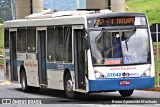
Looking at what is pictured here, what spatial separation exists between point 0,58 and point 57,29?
A: 36125mm

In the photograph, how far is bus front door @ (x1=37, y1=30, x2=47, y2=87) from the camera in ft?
78.2

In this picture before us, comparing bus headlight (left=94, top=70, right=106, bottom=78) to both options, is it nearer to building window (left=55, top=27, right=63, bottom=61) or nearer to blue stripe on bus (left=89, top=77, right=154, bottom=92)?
blue stripe on bus (left=89, top=77, right=154, bottom=92)

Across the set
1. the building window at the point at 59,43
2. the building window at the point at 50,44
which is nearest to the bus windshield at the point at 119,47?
the building window at the point at 59,43

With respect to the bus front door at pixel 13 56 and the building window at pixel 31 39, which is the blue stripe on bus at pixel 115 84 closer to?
the building window at pixel 31 39

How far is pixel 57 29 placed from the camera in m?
22.6

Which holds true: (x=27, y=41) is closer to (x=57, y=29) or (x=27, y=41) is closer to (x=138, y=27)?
(x=57, y=29)

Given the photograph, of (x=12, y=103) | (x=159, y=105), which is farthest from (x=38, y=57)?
(x=159, y=105)

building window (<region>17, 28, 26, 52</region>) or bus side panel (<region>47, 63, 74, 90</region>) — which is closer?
bus side panel (<region>47, 63, 74, 90</region>)

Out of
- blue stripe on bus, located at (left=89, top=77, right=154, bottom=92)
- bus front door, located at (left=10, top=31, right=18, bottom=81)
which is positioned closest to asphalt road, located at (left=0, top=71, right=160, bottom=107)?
blue stripe on bus, located at (left=89, top=77, right=154, bottom=92)

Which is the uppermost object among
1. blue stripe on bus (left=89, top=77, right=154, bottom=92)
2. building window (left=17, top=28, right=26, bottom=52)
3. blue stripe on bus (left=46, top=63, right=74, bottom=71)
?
building window (left=17, top=28, right=26, bottom=52)

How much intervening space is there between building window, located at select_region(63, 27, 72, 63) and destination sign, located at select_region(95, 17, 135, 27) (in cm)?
142

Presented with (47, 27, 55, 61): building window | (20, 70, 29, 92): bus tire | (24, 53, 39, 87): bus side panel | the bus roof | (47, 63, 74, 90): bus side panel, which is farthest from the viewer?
(20, 70, 29, 92): bus tire

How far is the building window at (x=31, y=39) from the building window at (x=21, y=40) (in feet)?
1.77

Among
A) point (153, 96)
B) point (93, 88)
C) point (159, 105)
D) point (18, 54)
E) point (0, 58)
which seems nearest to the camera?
point (159, 105)
